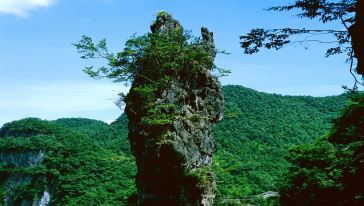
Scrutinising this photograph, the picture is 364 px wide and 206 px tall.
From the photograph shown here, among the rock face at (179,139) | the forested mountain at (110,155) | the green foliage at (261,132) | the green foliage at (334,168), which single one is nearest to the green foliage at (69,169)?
the forested mountain at (110,155)

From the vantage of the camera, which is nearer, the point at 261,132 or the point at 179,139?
the point at 179,139

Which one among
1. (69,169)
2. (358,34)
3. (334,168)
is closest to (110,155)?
(69,169)

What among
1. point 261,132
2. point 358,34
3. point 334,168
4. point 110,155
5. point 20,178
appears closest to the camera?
point 358,34

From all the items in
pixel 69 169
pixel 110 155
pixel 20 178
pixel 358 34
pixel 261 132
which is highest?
pixel 261 132

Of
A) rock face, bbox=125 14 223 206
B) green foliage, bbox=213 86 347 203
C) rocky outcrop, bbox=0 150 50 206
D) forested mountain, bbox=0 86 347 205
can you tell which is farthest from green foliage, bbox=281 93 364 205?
rocky outcrop, bbox=0 150 50 206

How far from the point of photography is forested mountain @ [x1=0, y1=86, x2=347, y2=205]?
2392 inches

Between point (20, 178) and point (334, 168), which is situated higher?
point (334, 168)

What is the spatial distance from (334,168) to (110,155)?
5836 cm

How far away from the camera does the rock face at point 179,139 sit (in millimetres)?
16422

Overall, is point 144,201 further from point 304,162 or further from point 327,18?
point 327,18

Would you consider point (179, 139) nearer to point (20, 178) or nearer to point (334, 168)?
point (334, 168)

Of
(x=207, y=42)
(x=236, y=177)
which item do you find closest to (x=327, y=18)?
(x=207, y=42)

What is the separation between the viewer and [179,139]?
54.6 feet

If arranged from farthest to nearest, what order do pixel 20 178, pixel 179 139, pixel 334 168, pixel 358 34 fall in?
pixel 20 178
pixel 334 168
pixel 179 139
pixel 358 34
